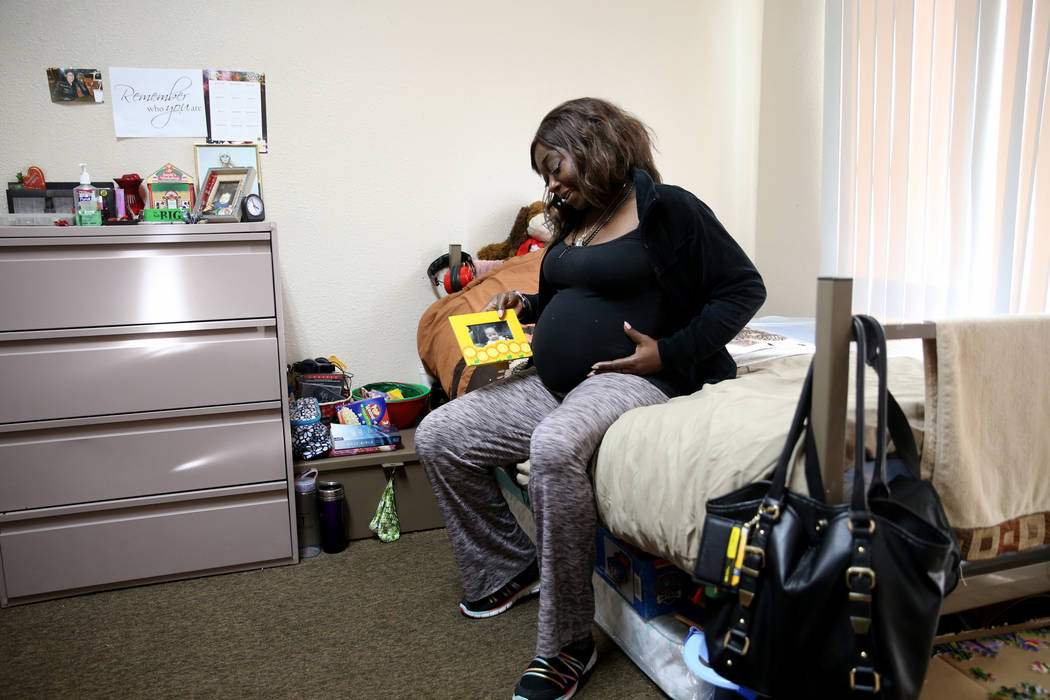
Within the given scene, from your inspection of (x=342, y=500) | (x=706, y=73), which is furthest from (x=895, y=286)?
(x=342, y=500)

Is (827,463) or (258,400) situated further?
(258,400)

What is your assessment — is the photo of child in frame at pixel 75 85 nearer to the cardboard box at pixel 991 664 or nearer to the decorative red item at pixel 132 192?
the decorative red item at pixel 132 192

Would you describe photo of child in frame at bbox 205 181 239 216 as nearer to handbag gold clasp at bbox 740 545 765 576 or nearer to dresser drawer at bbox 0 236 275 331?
dresser drawer at bbox 0 236 275 331

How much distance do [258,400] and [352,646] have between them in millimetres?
724

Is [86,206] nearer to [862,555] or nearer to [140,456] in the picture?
[140,456]

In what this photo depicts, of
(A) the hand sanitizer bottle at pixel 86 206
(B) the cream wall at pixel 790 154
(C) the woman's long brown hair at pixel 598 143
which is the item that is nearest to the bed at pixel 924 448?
(C) the woman's long brown hair at pixel 598 143

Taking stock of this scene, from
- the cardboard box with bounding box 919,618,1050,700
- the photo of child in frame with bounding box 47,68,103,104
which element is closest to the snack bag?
the photo of child in frame with bounding box 47,68,103,104

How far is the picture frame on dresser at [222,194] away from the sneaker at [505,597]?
126cm

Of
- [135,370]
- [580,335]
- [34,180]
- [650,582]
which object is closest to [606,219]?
[580,335]

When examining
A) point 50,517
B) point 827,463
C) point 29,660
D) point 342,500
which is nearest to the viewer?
Result: point 827,463

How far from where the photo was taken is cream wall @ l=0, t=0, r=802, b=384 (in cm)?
225

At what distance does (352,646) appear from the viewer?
1578mm

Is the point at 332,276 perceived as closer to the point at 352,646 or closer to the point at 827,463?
the point at 352,646

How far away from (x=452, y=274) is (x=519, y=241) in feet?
0.98
